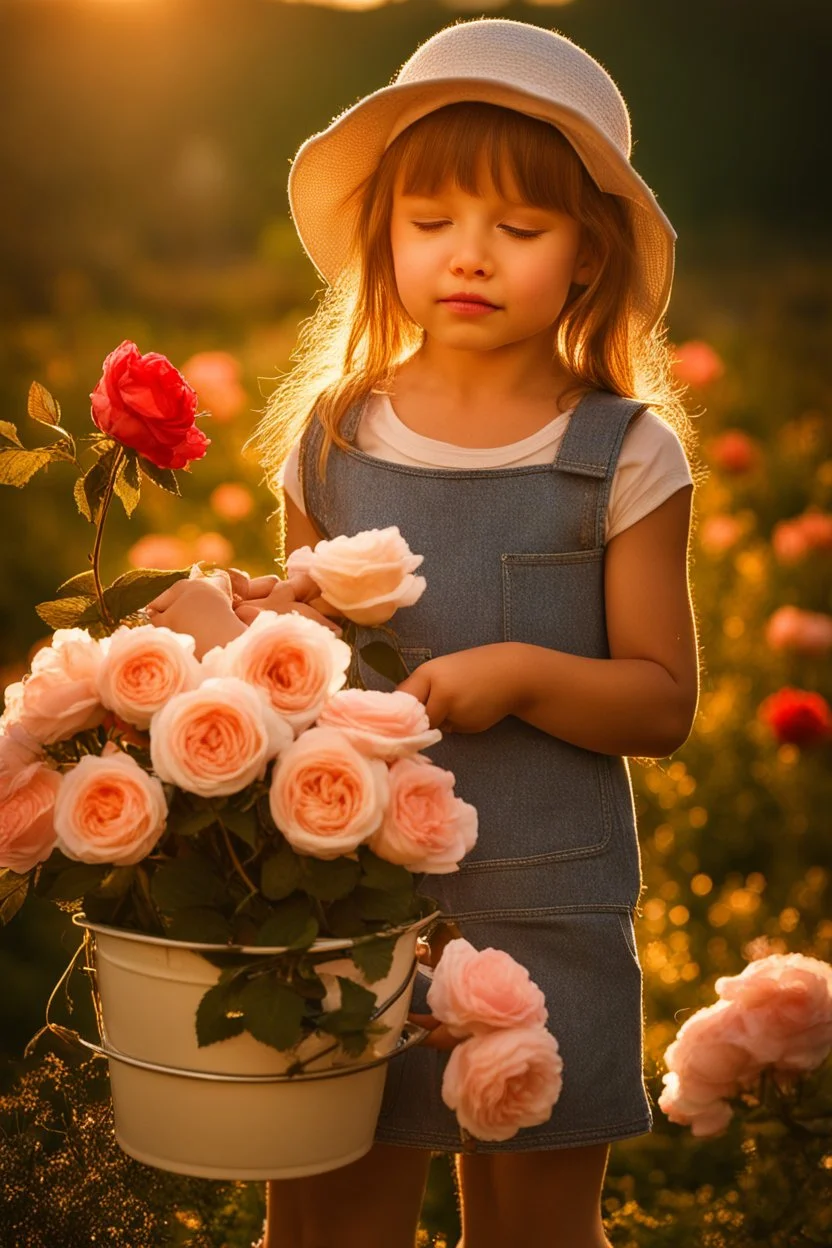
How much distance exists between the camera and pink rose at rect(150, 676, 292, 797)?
1.50 meters

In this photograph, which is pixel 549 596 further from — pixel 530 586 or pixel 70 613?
pixel 70 613

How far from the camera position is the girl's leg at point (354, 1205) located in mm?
2035

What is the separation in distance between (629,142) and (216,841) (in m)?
1.08

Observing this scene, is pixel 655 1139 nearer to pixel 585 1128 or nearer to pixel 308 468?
pixel 585 1128

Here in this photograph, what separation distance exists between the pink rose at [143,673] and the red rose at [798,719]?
8.80 ft

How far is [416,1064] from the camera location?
201 cm

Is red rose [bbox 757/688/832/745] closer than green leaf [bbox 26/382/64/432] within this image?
No

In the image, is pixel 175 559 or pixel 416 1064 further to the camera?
pixel 175 559

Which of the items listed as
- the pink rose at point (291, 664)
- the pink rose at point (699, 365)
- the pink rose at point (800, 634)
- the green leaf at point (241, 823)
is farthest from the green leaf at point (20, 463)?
the pink rose at point (699, 365)

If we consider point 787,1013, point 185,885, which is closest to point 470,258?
point 185,885

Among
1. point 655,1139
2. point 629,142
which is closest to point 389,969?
point 629,142

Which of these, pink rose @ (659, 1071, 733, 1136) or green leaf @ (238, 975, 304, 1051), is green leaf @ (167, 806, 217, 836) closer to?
green leaf @ (238, 975, 304, 1051)

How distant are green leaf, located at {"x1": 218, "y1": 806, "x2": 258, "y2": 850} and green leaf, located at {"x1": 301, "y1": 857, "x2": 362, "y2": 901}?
0.05 metres

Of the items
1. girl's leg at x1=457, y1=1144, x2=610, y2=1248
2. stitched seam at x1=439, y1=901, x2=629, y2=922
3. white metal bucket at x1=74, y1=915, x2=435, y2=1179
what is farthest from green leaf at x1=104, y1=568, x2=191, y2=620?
girl's leg at x1=457, y1=1144, x2=610, y2=1248
